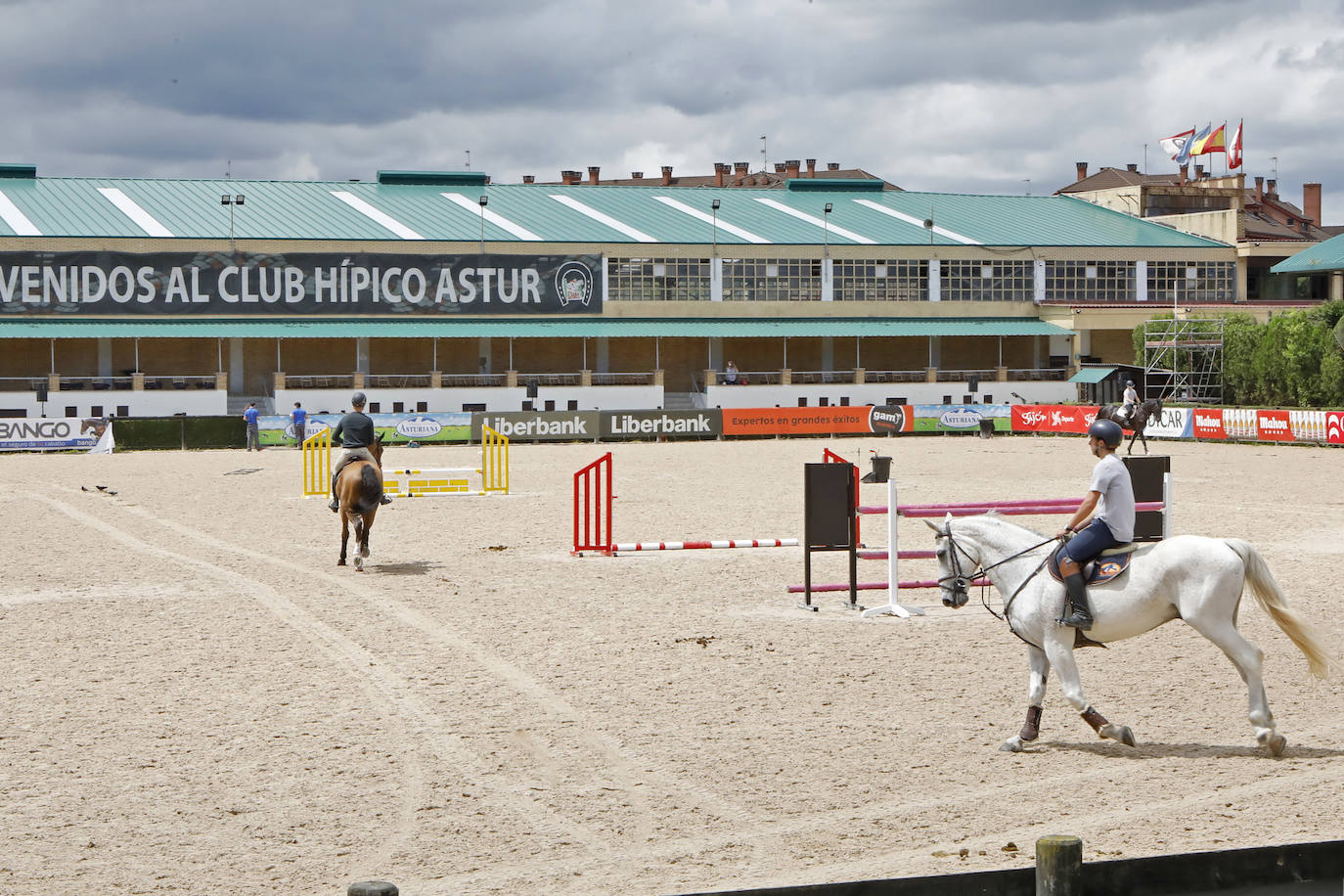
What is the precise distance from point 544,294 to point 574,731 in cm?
5894

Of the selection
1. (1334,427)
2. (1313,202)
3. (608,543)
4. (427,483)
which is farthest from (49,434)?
(1313,202)

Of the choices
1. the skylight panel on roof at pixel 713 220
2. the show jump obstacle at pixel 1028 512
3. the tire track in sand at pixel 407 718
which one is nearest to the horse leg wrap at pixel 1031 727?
the tire track in sand at pixel 407 718

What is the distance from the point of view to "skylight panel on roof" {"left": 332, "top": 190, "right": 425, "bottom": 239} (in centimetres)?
6812

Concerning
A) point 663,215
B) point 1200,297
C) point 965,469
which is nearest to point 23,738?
point 965,469

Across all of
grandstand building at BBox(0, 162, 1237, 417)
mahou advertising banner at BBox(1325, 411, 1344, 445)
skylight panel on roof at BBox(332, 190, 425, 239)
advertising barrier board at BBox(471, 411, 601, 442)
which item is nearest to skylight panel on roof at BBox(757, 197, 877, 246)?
grandstand building at BBox(0, 162, 1237, 417)

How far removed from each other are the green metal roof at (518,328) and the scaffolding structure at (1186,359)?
18.6ft

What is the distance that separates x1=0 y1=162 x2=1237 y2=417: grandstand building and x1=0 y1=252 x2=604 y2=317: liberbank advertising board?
94 mm

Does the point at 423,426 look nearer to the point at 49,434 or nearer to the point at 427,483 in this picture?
the point at 49,434

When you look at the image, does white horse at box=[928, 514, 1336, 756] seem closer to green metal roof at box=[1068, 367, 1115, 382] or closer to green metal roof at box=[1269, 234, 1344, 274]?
green metal roof at box=[1068, 367, 1115, 382]

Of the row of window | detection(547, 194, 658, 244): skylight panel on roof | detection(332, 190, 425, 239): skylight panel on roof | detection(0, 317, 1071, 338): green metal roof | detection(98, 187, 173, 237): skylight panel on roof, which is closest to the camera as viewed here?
detection(0, 317, 1071, 338): green metal roof

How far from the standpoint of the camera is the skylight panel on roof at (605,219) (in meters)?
71.7

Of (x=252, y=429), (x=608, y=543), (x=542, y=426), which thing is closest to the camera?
(x=608, y=543)

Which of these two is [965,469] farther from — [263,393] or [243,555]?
[263,393]

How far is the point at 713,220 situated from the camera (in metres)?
75.0
